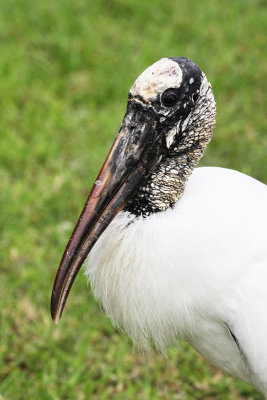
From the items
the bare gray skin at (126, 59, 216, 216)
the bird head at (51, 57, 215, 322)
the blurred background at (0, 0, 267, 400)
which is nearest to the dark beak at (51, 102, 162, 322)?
Answer: the bird head at (51, 57, 215, 322)

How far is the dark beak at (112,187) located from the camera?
7.33ft

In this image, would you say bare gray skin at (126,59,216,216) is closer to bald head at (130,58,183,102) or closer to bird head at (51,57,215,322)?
bird head at (51,57,215,322)

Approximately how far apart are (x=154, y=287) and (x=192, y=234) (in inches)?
9.5

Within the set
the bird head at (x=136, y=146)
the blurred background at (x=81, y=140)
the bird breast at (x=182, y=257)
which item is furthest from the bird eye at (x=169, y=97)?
the blurred background at (x=81, y=140)

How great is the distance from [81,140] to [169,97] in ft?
8.57

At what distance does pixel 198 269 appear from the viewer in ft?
7.57

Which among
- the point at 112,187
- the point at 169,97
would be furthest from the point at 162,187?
the point at 169,97

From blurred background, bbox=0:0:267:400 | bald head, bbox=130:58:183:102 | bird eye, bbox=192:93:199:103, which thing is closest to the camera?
bald head, bbox=130:58:183:102

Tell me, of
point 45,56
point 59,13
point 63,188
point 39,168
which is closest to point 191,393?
point 63,188

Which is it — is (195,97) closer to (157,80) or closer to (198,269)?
(157,80)

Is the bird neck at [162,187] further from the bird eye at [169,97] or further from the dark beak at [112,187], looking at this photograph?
the bird eye at [169,97]

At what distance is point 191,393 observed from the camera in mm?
3287

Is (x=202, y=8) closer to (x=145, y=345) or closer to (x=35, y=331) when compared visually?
(x=35, y=331)

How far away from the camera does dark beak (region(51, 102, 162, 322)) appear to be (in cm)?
223
